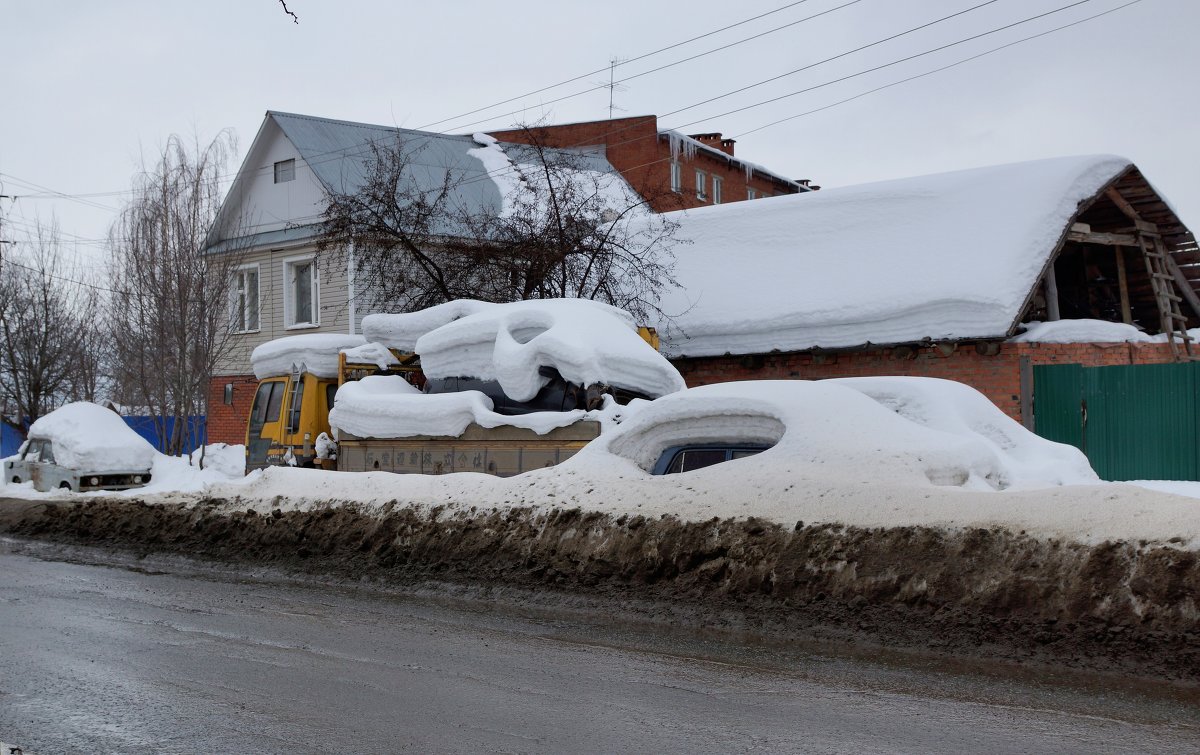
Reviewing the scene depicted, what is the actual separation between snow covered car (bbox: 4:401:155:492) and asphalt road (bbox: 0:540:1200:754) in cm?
1405

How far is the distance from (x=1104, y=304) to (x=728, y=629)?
16.1m

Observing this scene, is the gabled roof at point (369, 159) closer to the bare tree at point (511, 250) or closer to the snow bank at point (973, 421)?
the bare tree at point (511, 250)

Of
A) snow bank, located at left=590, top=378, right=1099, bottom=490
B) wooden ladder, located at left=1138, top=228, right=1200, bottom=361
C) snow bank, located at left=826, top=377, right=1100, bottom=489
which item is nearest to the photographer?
snow bank, located at left=590, top=378, right=1099, bottom=490

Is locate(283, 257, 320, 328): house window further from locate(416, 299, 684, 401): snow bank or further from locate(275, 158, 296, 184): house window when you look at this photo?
locate(416, 299, 684, 401): snow bank

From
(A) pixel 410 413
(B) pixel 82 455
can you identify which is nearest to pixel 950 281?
(A) pixel 410 413

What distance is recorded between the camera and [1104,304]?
2159 cm

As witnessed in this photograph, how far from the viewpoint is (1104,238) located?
65.5 ft

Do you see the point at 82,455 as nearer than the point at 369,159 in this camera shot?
Yes

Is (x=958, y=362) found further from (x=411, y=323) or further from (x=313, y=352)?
(x=313, y=352)

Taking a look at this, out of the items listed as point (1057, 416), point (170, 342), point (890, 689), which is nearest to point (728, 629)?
point (890, 689)

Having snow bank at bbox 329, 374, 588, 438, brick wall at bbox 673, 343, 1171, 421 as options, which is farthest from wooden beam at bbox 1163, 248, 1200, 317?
snow bank at bbox 329, 374, 588, 438

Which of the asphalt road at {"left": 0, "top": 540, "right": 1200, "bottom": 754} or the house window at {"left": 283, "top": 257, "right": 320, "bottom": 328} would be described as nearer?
the asphalt road at {"left": 0, "top": 540, "right": 1200, "bottom": 754}

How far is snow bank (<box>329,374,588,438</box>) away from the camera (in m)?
12.2

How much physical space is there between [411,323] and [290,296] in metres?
15.6
